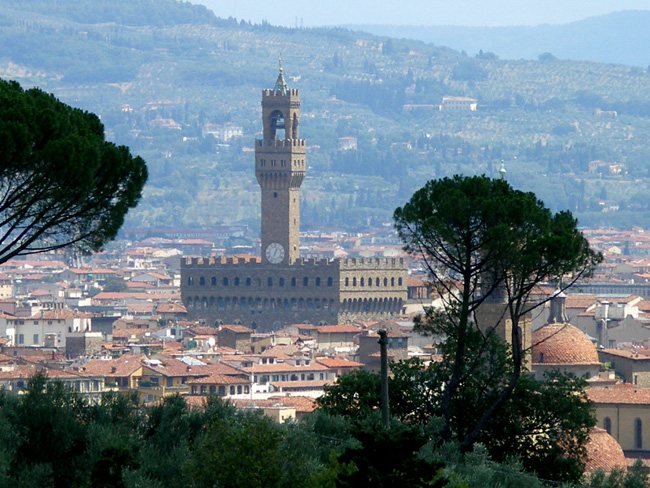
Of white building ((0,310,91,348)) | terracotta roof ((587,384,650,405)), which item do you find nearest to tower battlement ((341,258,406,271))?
Result: white building ((0,310,91,348))

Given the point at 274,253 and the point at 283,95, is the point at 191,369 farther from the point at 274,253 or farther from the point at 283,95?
the point at 283,95

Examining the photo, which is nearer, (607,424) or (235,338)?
(607,424)

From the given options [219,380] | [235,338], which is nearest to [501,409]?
[219,380]

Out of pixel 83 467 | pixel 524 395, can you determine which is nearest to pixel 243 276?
pixel 524 395

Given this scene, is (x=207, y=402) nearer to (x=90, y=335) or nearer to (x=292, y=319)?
(x=90, y=335)

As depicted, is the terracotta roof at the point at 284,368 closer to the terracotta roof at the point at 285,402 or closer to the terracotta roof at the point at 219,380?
the terracotta roof at the point at 219,380

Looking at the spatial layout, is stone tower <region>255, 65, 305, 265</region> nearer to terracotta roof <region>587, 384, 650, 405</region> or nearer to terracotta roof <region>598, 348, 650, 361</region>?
terracotta roof <region>598, 348, 650, 361</region>
